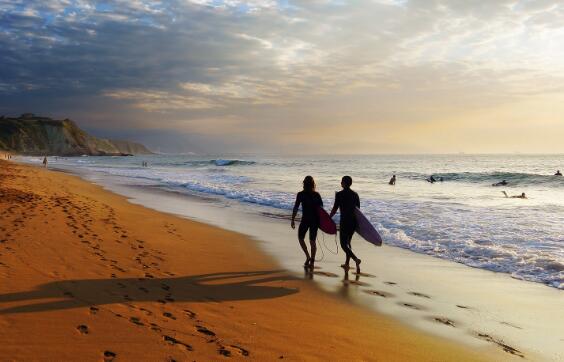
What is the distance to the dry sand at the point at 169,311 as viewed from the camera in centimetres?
416

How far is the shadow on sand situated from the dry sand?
0.01m

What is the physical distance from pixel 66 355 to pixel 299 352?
221 centimetres

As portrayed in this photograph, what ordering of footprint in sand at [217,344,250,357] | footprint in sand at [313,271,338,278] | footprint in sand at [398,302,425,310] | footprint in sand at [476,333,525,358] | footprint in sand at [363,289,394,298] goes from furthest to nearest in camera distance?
1. footprint in sand at [313,271,338,278]
2. footprint in sand at [363,289,394,298]
3. footprint in sand at [398,302,425,310]
4. footprint in sand at [476,333,525,358]
5. footprint in sand at [217,344,250,357]

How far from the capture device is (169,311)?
5223 mm

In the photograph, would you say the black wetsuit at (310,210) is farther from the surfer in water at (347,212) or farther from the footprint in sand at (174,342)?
the footprint in sand at (174,342)

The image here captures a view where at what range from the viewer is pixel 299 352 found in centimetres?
434

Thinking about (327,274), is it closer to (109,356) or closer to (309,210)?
(309,210)

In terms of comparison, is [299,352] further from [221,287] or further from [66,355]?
[221,287]

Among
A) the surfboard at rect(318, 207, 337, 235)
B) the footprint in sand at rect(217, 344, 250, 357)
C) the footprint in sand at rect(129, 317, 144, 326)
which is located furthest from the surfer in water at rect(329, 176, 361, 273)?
the footprint in sand at rect(129, 317, 144, 326)

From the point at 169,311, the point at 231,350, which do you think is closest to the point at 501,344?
the point at 231,350

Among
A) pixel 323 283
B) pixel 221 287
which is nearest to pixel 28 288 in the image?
pixel 221 287

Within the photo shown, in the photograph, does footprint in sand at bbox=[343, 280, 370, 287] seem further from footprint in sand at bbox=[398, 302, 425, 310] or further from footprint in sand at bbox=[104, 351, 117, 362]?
footprint in sand at bbox=[104, 351, 117, 362]

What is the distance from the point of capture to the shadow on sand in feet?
17.0

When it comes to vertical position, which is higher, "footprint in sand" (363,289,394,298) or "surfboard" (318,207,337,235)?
"surfboard" (318,207,337,235)
